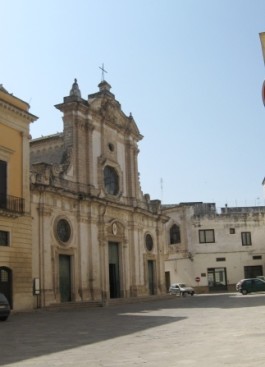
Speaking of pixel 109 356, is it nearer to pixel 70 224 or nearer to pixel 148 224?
pixel 70 224

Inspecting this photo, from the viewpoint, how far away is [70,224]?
96.2ft

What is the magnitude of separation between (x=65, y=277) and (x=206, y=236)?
903 inches

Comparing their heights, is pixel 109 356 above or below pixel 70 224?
below

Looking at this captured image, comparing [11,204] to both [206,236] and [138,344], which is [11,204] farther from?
[206,236]

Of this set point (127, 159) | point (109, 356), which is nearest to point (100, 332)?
point (109, 356)

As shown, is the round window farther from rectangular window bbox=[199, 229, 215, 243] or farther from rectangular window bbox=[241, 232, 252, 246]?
rectangular window bbox=[241, 232, 252, 246]

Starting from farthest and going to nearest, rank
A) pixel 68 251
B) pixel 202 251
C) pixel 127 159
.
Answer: pixel 202 251 < pixel 127 159 < pixel 68 251

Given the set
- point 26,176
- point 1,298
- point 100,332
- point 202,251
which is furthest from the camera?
point 202,251

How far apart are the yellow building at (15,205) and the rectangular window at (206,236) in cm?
2732

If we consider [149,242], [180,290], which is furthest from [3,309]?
[180,290]

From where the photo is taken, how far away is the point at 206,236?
161ft

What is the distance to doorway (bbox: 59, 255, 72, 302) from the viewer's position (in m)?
28.3

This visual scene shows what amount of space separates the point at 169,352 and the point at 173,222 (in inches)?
1614

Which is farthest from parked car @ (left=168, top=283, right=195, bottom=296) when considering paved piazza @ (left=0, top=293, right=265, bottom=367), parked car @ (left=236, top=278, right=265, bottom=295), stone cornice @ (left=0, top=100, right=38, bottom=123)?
paved piazza @ (left=0, top=293, right=265, bottom=367)
